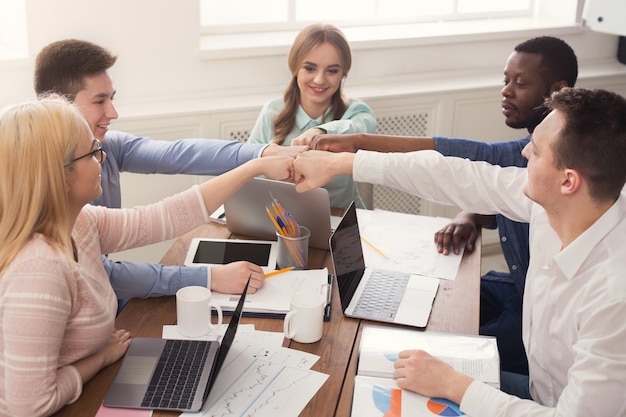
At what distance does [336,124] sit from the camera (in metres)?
2.68

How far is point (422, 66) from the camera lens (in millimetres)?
3678

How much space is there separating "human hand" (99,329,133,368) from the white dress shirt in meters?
0.74

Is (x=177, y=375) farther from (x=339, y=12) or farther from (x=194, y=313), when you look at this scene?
(x=339, y=12)

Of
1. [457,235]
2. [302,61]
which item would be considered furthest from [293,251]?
[302,61]

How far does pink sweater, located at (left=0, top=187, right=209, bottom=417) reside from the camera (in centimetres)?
135

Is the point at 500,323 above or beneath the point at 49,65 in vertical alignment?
beneath

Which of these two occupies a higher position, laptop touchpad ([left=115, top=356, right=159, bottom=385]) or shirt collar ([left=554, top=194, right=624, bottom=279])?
shirt collar ([left=554, top=194, right=624, bottom=279])

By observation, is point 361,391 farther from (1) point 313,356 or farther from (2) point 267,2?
(2) point 267,2

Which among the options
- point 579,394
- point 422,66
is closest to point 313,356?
point 579,394

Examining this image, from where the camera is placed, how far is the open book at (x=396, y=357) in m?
1.44

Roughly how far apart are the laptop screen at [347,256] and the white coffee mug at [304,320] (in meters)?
0.13

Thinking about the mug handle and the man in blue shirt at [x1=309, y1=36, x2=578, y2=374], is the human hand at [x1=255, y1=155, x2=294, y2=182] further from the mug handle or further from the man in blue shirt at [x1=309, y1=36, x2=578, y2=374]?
the mug handle

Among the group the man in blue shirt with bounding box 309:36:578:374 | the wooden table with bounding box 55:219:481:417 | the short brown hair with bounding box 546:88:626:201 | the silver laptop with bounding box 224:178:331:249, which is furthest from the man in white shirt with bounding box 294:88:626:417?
the silver laptop with bounding box 224:178:331:249

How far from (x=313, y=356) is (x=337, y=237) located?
30cm
